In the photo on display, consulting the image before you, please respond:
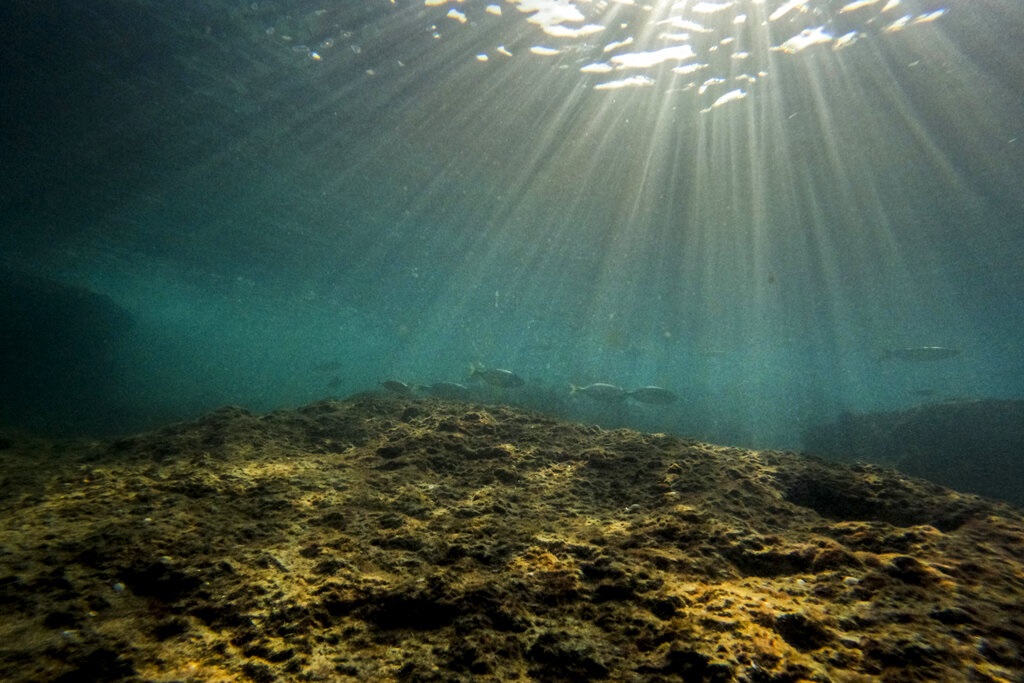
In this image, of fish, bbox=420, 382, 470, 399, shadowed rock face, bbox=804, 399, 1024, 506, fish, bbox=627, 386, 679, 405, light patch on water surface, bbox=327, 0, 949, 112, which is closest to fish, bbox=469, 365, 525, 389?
fish, bbox=420, 382, 470, 399

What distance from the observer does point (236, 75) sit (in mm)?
10438

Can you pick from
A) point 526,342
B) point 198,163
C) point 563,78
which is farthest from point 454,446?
point 526,342

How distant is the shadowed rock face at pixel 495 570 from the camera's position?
5.45ft

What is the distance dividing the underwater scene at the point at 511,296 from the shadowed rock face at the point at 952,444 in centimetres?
13

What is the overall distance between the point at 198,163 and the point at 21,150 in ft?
16.8

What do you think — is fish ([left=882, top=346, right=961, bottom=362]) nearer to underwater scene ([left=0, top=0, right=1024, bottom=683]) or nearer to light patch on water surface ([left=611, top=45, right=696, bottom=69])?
underwater scene ([left=0, top=0, right=1024, bottom=683])

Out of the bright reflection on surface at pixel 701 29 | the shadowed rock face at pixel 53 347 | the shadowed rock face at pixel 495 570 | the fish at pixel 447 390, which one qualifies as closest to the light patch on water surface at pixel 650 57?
the bright reflection on surface at pixel 701 29

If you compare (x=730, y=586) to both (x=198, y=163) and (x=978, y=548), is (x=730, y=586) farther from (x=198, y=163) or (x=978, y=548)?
(x=198, y=163)

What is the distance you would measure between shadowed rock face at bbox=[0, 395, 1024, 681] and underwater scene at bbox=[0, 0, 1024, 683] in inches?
0.8

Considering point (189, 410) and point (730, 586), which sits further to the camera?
point (189, 410)

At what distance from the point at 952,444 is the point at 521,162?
16105 millimetres

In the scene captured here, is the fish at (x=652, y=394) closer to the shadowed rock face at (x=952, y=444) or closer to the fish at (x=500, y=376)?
the fish at (x=500, y=376)

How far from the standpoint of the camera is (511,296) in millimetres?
31109

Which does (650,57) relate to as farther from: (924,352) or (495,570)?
(924,352)
